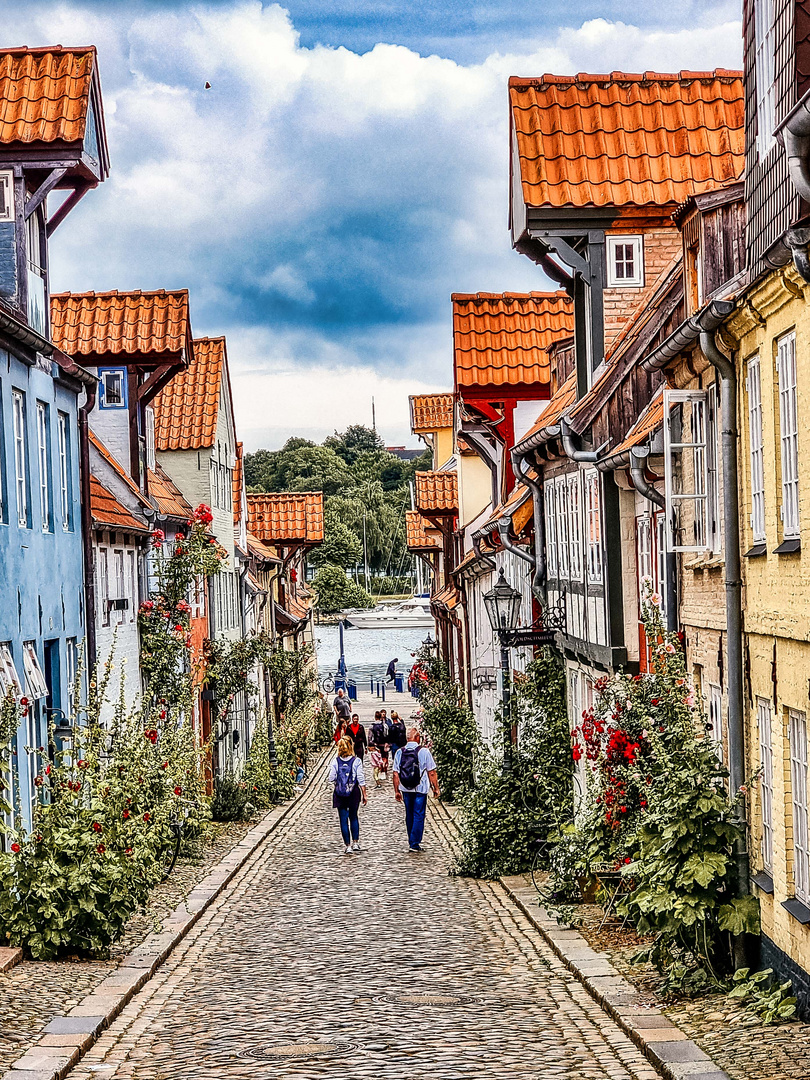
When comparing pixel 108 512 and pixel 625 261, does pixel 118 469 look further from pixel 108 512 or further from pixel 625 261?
pixel 625 261

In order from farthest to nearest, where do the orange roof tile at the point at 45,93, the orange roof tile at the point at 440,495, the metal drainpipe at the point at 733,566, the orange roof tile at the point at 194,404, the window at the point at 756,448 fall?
the orange roof tile at the point at 440,495
the orange roof tile at the point at 194,404
the orange roof tile at the point at 45,93
the metal drainpipe at the point at 733,566
the window at the point at 756,448

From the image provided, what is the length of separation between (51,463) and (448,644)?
25.4 metres

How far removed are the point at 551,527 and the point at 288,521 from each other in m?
28.1

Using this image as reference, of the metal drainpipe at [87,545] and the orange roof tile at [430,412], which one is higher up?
the orange roof tile at [430,412]

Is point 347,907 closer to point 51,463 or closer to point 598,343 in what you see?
point 51,463

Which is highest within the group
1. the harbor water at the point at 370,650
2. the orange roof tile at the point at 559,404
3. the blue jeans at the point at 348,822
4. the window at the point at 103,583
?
the orange roof tile at the point at 559,404

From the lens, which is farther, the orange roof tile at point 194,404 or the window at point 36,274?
the orange roof tile at point 194,404

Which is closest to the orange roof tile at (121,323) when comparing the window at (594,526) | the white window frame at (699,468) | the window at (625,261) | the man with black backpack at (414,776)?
the man with black backpack at (414,776)

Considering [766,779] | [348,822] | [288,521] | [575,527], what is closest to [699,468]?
[766,779]

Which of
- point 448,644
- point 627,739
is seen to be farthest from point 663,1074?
point 448,644

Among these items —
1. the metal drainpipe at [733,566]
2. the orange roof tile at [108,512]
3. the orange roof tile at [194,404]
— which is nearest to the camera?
the metal drainpipe at [733,566]

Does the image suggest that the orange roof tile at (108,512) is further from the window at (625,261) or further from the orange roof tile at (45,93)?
the window at (625,261)

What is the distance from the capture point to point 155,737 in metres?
18.9

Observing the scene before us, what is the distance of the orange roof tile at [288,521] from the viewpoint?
4803 centimetres
